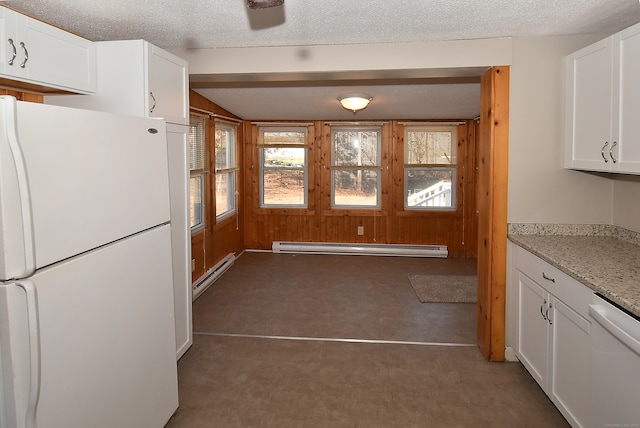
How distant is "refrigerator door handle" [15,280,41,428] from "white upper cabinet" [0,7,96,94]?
124 cm

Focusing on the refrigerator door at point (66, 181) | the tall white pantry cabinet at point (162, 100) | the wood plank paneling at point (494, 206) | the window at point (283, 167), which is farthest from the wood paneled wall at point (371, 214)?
the refrigerator door at point (66, 181)

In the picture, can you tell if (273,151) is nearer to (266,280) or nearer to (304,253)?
(304,253)

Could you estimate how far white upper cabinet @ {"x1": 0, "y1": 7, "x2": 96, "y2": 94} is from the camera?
215 centimetres

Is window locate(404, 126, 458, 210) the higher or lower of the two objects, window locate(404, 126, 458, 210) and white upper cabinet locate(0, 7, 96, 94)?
the lower

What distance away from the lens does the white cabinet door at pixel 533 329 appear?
2.58m

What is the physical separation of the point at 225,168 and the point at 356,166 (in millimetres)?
1810

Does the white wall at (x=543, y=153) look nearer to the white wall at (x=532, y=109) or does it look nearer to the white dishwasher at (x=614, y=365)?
the white wall at (x=532, y=109)

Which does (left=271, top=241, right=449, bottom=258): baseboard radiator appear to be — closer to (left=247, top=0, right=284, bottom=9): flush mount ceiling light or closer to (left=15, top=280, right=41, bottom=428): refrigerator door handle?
(left=247, top=0, right=284, bottom=9): flush mount ceiling light

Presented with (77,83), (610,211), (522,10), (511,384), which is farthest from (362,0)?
(511,384)

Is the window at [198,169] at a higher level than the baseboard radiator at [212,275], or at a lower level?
higher

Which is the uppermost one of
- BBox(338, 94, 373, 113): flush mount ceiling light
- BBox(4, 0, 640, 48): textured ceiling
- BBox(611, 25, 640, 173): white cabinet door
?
BBox(4, 0, 640, 48): textured ceiling

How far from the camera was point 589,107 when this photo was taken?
2.72 meters

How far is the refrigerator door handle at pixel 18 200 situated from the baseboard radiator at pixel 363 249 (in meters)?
5.31

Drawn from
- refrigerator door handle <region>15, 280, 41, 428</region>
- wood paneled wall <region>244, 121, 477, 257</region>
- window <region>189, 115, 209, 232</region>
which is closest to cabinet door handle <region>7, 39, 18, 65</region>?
refrigerator door handle <region>15, 280, 41, 428</region>
